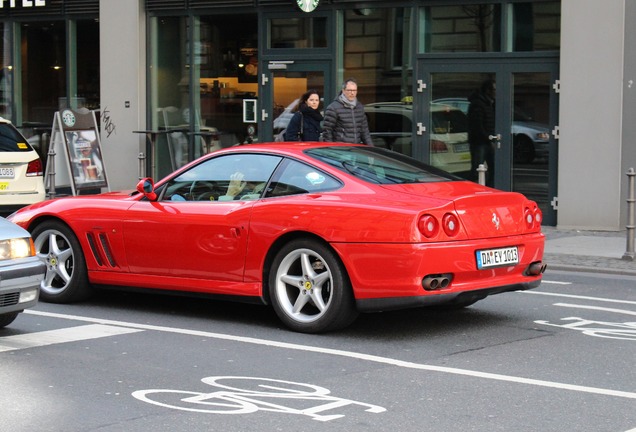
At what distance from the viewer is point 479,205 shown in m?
8.67

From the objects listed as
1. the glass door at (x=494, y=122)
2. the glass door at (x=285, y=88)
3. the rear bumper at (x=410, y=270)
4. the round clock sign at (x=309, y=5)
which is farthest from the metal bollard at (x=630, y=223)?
the round clock sign at (x=309, y=5)

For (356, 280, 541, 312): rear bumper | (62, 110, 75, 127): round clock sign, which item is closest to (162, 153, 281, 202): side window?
(356, 280, 541, 312): rear bumper

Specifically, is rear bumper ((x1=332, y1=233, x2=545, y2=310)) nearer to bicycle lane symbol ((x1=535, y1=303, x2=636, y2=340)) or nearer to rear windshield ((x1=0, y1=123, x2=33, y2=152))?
bicycle lane symbol ((x1=535, y1=303, x2=636, y2=340))

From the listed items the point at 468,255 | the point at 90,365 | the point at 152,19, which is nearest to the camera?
the point at 90,365

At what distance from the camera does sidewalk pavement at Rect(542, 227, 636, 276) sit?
1297 centimetres

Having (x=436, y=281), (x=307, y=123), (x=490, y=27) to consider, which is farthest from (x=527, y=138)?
(x=436, y=281)

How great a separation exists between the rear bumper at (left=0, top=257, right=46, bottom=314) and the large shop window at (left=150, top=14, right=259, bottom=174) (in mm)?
12100

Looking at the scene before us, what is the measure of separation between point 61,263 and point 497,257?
378 cm

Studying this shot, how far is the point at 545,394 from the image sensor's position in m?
6.82

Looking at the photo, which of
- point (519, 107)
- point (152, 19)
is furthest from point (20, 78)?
point (519, 107)

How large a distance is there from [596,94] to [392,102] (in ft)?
11.5

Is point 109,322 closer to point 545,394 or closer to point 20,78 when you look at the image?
point 545,394

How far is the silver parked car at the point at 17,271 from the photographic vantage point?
27.3 feet

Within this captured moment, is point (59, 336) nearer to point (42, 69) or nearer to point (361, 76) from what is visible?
point (361, 76)
